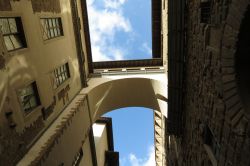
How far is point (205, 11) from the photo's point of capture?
6512mm

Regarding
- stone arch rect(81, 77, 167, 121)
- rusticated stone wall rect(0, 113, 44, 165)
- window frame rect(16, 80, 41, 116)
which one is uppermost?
window frame rect(16, 80, 41, 116)

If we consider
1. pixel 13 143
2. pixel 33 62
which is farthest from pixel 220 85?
pixel 33 62

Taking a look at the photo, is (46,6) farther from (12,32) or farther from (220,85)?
(220,85)

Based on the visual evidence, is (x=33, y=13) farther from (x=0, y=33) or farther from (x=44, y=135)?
(x=44, y=135)

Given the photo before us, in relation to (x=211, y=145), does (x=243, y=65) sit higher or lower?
higher

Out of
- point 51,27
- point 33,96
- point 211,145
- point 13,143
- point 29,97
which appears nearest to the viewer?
point 211,145

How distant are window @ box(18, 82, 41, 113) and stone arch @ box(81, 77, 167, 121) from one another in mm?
4933

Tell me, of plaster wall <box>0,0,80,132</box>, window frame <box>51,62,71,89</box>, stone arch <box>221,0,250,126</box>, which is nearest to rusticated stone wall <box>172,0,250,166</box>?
stone arch <box>221,0,250,126</box>

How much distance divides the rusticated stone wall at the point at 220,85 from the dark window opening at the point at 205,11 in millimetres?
143

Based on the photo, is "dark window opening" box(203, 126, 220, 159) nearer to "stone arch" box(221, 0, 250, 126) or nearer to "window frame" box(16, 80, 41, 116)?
"stone arch" box(221, 0, 250, 126)

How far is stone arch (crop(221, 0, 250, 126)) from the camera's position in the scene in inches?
172

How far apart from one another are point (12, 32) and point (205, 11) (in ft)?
20.7

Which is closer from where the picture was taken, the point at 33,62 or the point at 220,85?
the point at 220,85

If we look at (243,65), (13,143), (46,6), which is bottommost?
(13,143)
